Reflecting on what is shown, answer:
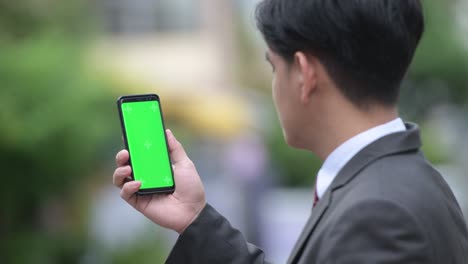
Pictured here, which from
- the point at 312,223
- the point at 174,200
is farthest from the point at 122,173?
the point at 312,223

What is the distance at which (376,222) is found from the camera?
171cm

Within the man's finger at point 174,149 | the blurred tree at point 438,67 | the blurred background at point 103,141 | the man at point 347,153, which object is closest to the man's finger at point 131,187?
the man at point 347,153

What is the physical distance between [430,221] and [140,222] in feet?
17.5

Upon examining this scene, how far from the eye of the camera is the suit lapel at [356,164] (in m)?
1.89

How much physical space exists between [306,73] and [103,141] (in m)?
4.86

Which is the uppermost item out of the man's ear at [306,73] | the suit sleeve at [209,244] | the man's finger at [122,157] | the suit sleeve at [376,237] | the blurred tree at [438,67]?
the man's ear at [306,73]

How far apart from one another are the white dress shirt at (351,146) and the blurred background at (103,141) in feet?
1.63

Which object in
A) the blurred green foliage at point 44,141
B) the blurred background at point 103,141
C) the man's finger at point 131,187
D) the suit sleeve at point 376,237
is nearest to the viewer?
the suit sleeve at point 376,237

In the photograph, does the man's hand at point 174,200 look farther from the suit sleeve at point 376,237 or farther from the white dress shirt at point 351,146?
the suit sleeve at point 376,237

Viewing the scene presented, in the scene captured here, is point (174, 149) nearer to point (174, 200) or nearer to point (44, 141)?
point (174, 200)

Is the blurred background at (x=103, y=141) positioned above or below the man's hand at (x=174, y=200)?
below

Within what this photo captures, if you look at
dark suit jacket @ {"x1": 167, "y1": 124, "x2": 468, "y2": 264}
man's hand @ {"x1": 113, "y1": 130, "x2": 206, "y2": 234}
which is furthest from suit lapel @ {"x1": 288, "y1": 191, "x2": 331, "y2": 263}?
man's hand @ {"x1": 113, "y1": 130, "x2": 206, "y2": 234}

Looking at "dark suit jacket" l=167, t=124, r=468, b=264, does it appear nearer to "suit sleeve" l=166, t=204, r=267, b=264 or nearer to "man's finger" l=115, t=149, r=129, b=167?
"suit sleeve" l=166, t=204, r=267, b=264

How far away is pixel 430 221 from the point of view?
1.79 m
